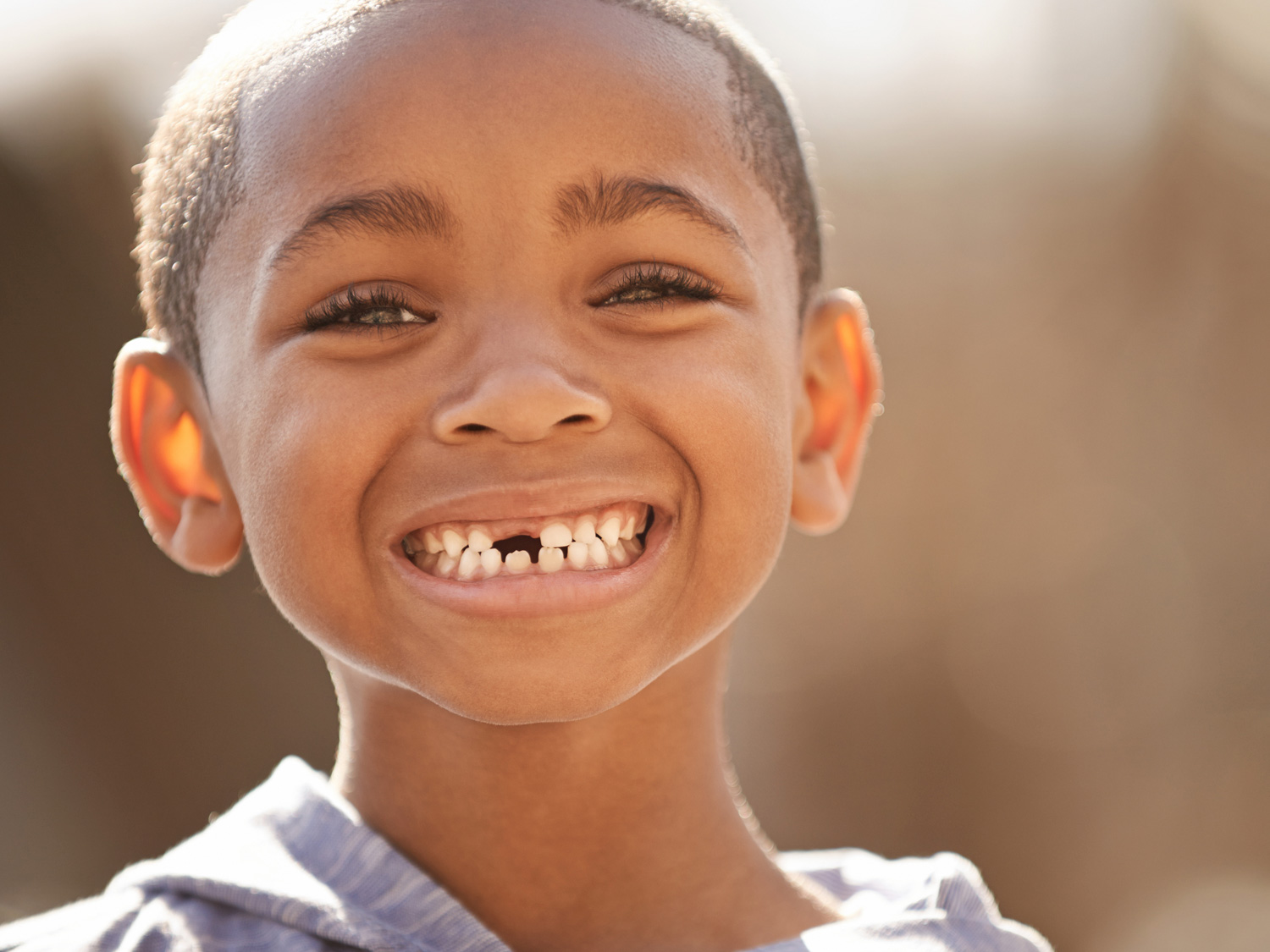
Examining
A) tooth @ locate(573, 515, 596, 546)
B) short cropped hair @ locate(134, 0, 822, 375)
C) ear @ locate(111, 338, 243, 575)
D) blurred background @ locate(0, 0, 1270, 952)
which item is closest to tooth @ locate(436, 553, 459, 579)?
tooth @ locate(573, 515, 596, 546)

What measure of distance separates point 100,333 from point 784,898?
3.47 m

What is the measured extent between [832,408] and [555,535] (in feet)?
2.07

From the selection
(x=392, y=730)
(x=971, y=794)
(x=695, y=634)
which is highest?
(x=695, y=634)

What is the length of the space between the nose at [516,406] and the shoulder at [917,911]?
28.2 inches

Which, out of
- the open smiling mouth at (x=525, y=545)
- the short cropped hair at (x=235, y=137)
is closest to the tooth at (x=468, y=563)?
the open smiling mouth at (x=525, y=545)

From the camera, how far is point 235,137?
1668 millimetres

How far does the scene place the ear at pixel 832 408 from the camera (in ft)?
6.29

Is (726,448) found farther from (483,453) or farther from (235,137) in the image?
(235,137)

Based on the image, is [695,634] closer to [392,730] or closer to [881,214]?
[392,730]

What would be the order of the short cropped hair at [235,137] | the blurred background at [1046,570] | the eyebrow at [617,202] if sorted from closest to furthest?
the eyebrow at [617,202] < the short cropped hair at [235,137] < the blurred background at [1046,570]

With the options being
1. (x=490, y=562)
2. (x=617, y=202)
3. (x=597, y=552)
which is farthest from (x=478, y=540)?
(x=617, y=202)

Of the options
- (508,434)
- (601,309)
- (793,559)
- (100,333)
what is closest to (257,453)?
(508,434)

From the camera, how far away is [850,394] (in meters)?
2.02

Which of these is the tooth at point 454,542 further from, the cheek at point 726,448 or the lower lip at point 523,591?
the cheek at point 726,448
